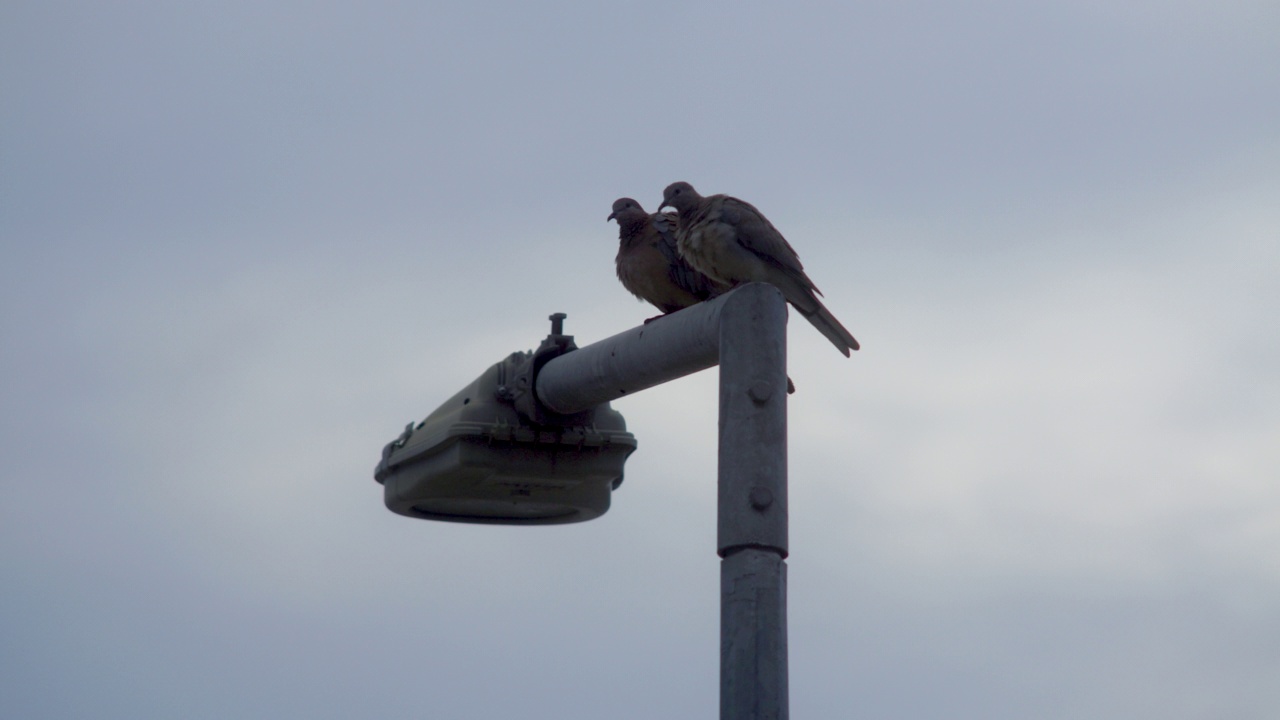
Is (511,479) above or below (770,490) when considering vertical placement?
above

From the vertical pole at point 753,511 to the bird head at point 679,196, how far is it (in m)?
5.18

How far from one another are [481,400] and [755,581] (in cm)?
202

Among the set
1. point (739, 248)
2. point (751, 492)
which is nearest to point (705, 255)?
point (739, 248)

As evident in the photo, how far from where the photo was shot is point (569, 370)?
4.52 meters

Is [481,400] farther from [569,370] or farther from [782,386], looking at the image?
[782,386]

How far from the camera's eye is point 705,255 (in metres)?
7.79

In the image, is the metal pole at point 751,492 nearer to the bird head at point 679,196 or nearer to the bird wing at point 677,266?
the bird head at point 679,196

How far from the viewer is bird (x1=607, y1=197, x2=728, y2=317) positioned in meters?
9.24

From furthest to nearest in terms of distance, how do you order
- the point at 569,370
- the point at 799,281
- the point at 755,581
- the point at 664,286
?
the point at 664,286 < the point at 799,281 < the point at 569,370 < the point at 755,581

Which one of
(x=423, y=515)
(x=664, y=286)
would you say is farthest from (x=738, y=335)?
(x=664, y=286)

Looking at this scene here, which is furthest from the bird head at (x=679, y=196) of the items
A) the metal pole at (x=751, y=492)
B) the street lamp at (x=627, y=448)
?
the metal pole at (x=751, y=492)

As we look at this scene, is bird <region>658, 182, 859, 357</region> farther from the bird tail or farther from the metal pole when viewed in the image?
the metal pole

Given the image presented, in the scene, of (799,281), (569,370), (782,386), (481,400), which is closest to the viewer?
(782,386)

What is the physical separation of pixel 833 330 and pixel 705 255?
1.52 meters
